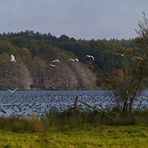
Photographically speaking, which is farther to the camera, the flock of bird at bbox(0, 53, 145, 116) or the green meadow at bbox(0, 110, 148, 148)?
the flock of bird at bbox(0, 53, 145, 116)

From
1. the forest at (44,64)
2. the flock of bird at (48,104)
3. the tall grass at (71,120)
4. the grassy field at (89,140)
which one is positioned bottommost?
the grassy field at (89,140)

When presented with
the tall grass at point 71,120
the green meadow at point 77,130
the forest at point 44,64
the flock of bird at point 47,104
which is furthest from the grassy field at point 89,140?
the forest at point 44,64

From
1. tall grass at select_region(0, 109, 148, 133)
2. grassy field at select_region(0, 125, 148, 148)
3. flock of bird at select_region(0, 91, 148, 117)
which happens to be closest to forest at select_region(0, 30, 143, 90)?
flock of bird at select_region(0, 91, 148, 117)

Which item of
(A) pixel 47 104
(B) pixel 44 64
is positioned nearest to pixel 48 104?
(A) pixel 47 104

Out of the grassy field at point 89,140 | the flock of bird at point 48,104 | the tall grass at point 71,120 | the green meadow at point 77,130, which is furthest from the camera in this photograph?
the flock of bird at point 48,104

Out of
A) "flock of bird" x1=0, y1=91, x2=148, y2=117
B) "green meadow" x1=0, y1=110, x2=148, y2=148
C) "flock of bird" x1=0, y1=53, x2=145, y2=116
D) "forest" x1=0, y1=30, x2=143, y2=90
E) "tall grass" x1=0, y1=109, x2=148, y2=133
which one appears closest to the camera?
"green meadow" x1=0, y1=110, x2=148, y2=148

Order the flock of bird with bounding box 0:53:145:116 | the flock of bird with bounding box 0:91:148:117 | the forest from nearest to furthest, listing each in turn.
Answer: the flock of bird with bounding box 0:91:148:117, the flock of bird with bounding box 0:53:145:116, the forest

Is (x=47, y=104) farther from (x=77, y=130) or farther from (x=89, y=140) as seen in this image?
(x=89, y=140)

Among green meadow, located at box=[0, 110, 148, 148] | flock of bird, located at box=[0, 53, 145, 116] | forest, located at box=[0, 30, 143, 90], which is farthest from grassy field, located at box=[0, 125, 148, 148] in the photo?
forest, located at box=[0, 30, 143, 90]

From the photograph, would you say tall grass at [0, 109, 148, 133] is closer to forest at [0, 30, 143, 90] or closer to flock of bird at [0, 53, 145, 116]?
flock of bird at [0, 53, 145, 116]

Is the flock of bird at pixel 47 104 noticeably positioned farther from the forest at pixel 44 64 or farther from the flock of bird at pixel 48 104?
the forest at pixel 44 64

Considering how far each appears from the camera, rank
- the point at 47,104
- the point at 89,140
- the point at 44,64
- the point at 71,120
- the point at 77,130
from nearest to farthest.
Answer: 1. the point at 89,140
2. the point at 77,130
3. the point at 71,120
4. the point at 47,104
5. the point at 44,64

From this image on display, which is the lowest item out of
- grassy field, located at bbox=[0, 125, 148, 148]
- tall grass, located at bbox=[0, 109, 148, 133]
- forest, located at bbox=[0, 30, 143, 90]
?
grassy field, located at bbox=[0, 125, 148, 148]

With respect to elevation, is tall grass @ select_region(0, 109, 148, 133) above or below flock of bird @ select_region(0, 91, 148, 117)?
below
